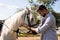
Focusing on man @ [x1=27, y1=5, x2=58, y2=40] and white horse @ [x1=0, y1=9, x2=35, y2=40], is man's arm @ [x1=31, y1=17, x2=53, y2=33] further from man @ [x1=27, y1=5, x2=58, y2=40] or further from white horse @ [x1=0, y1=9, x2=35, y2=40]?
white horse @ [x1=0, y1=9, x2=35, y2=40]

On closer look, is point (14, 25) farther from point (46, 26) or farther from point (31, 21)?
point (46, 26)

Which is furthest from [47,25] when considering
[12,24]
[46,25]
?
[12,24]

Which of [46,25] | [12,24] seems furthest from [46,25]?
[12,24]

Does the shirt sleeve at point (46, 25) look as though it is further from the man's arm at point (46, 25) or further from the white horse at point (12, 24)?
the white horse at point (12, 24)

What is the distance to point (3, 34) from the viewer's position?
4.83 metres

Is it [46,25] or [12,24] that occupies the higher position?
[12,24]

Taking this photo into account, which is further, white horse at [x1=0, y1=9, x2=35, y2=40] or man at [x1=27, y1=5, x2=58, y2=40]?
white horse at [x1=0, y1=9, x2=35, y2=40]

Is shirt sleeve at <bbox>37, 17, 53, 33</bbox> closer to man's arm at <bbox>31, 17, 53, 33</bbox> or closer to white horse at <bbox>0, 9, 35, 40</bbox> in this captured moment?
man's arm at <bbox>31, 17, 53, 33</bbox>

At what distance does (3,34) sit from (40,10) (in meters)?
1.35

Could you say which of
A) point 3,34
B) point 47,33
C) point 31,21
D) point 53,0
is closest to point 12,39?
point 3,34

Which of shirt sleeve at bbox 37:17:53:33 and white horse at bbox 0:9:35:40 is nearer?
shirt sleeve at bbox 37:17:53:33

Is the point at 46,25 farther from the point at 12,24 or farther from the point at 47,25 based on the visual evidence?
the point at 12,24

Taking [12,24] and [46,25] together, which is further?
[12,24]

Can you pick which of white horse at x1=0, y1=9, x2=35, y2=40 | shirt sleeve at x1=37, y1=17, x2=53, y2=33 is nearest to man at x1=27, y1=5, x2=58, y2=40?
shirt sleeve at x1=37, y1=17, x2=53, y2=33
